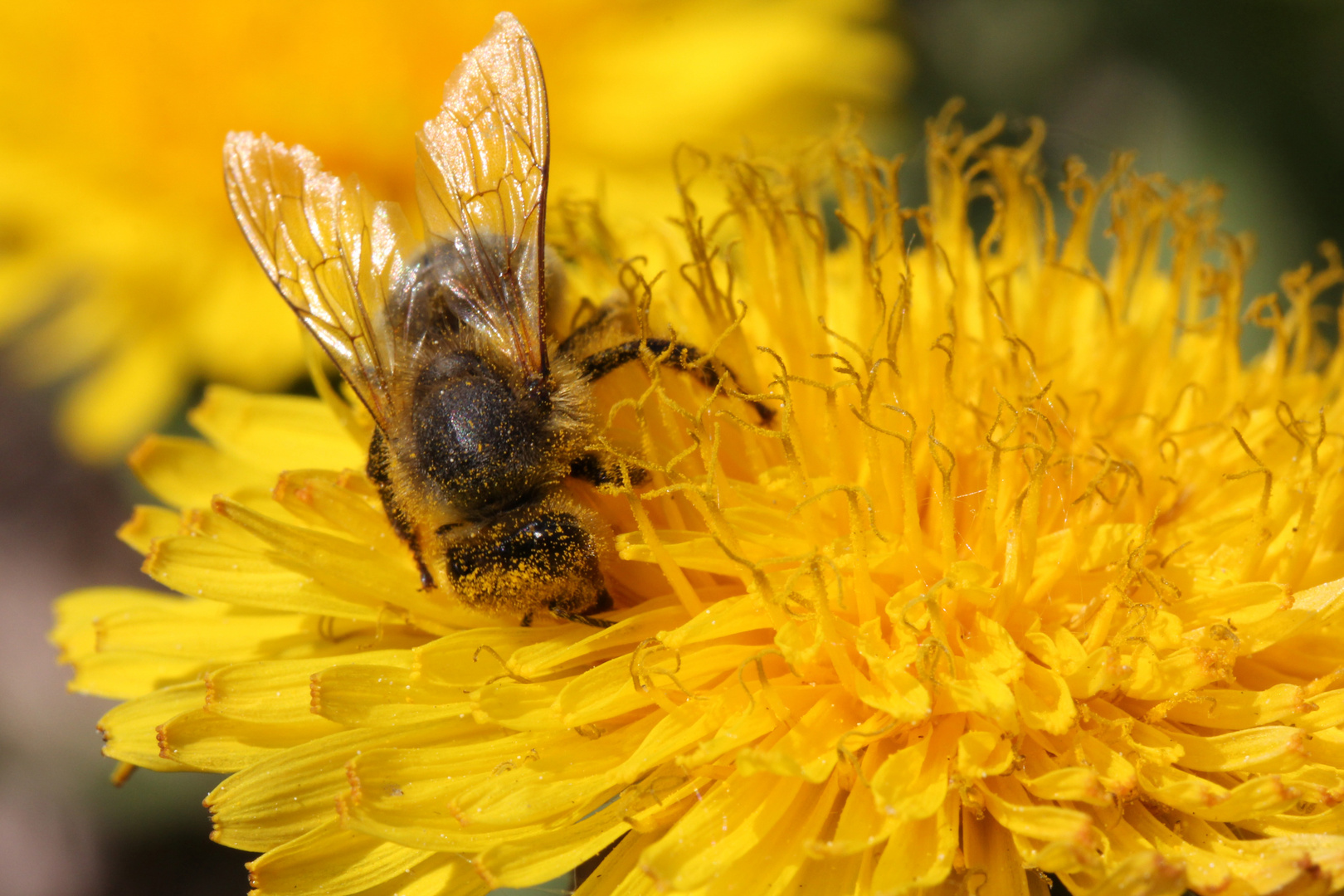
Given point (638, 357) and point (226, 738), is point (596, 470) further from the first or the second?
point (226, 738)

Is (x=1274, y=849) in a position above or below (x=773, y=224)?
below

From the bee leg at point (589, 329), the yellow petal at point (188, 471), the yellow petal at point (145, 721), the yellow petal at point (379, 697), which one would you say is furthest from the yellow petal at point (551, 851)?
the yellow petal at point (188, 471)

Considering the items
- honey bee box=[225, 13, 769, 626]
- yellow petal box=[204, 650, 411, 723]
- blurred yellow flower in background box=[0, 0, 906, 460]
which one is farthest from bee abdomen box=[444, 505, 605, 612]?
blurred yellow flower in background box=[0, 0, 906, 460]

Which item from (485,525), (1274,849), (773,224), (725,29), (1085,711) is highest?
(725,29)

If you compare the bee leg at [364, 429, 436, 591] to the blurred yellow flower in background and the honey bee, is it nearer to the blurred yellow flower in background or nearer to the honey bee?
the honey bee

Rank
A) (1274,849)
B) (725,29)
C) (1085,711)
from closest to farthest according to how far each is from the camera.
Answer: (1274,849) < (1085,711) < (725,29)

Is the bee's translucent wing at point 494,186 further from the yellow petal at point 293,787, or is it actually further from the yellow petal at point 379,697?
the yellow petal at point 293,787

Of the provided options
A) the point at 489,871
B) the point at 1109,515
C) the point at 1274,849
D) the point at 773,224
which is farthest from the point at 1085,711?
the point at 773,224

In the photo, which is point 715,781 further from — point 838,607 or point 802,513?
point 802,513
